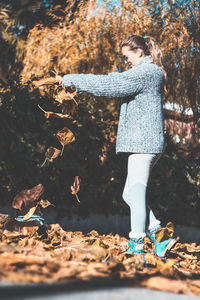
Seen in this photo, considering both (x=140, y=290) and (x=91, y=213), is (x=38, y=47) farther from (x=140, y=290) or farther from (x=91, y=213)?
(x=140, y=290)

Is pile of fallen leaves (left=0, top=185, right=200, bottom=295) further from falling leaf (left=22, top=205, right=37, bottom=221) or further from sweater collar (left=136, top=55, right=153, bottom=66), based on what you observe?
sweater collar (left=136, top=55, right=153, bottom=66)

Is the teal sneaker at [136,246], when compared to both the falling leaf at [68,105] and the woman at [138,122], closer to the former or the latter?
the woman at [138,122]

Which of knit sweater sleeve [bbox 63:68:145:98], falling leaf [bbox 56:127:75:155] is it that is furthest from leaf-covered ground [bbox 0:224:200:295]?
knit sweater sleeve [bbox 63:68:145:98]

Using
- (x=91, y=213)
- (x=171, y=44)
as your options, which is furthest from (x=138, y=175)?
(x=171, y=44)

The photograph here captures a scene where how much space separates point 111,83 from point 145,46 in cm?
51

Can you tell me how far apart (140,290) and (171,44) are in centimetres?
402

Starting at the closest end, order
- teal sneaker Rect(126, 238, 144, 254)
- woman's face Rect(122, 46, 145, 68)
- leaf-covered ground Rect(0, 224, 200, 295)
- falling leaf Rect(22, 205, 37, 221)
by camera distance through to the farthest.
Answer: leaf-covered ground Rect(0, 224, 200, 295), teal sneaker Rect(126, 238, 144, 254), falling leaf Rect(22, 205, 37, 221), woman's face Rect(122, 46, 145, 68)

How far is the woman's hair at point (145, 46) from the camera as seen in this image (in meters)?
2.78

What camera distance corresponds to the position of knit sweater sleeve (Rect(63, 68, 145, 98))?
2555mm

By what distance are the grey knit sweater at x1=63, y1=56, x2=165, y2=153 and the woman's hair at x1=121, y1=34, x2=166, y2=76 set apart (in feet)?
0.43

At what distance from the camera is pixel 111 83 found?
255 cm

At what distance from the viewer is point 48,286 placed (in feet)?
4.17

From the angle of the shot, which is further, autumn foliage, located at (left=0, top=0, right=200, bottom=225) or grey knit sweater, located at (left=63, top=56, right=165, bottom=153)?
autumn foliage, located at (left=0, top=0, right=200, bottom=225)

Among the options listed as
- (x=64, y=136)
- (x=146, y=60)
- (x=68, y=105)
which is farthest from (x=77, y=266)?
(x=146, y=60)
